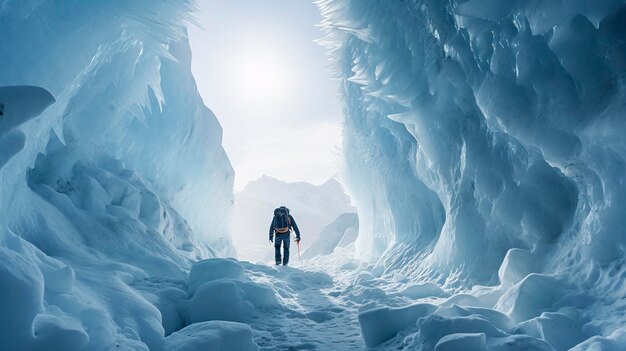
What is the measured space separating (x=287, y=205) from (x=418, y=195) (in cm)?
6228

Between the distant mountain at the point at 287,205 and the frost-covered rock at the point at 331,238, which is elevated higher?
the distant mountain at the point at 287,205

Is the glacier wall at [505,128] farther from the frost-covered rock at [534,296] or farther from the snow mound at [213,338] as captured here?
the snow mound at [213,338]

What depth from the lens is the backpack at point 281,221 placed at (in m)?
9.59

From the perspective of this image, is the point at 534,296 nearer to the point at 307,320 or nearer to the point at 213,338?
the point at 307,320

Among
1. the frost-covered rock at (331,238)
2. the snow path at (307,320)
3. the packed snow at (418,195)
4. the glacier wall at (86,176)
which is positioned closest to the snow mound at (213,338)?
the packed snow at (418,195)

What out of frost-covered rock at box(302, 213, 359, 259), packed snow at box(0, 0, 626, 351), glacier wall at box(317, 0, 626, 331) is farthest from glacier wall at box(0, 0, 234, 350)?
frost-covered rock at box(302, 213, 359, 259)

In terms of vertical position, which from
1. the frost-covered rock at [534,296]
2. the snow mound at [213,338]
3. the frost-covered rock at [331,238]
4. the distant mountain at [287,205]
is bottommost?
the snow mound at [213,338]

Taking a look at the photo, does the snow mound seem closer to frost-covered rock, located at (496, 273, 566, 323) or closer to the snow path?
the snow path

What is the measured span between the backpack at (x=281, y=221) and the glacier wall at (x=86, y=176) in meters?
2.05

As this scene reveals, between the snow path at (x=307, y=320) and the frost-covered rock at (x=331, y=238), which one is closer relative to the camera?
the snow path at (x=307, y=320)

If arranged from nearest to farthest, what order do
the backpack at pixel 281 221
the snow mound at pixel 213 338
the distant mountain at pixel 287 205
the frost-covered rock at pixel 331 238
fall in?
the snow mound at pixel 213 338 → the backpack at pixel 281 221 → the frost-covered rock at pixel 331 238 → the distant mountain at pixel 287 205

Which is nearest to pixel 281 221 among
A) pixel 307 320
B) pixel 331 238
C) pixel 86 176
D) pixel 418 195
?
pixel 418 195

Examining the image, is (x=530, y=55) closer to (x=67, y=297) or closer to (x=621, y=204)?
(x=621, y=204)

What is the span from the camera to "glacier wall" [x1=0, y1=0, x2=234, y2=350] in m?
2.19
